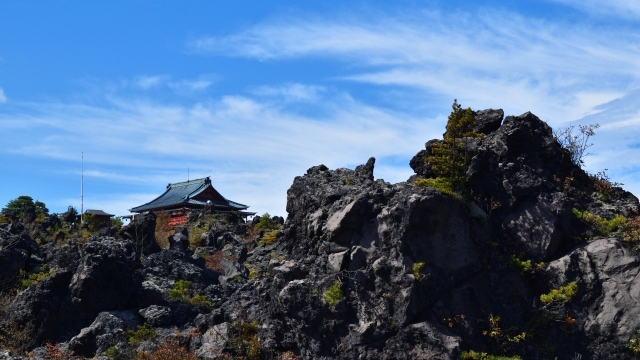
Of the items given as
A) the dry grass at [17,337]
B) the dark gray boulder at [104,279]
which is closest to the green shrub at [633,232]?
the dark gray boulder at [104,279]

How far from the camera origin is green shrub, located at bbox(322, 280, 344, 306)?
13750 millimetres

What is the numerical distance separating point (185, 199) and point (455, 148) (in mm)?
51868

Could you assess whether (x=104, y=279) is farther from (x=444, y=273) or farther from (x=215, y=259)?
(x=215, y=259)

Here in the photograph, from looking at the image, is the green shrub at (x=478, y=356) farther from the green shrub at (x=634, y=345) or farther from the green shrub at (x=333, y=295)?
the green shrub at (x=333, y=295)

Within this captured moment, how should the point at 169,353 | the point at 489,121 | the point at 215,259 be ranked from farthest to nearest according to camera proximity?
the point at 215,259
the point at 489,121
the point at 169,353

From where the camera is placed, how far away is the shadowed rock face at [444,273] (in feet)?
43.8

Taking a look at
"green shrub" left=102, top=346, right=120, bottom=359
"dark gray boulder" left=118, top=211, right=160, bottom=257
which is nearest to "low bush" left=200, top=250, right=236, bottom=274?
"dark gray boulder" left=118, top=211, right=160, bottom=257

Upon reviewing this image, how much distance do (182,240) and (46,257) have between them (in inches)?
503

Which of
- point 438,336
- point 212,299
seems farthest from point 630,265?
point 212,299

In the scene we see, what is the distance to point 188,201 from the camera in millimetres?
63875

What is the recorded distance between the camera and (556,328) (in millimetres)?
13867

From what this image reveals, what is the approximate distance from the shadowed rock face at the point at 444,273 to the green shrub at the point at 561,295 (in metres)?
0.20

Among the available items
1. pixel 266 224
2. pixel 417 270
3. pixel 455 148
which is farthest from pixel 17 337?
pixel 266 224

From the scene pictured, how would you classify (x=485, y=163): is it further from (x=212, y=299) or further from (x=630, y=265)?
(x=212, y=299)
